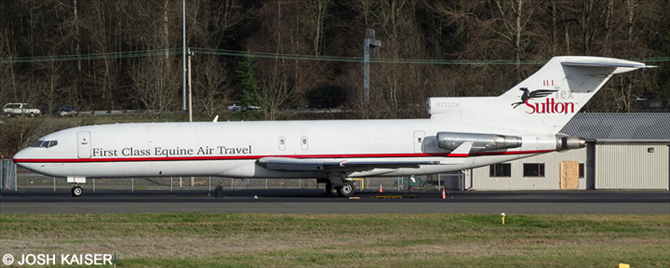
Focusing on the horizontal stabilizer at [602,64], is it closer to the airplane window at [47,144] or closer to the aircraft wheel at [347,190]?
the aircraft wheel at [347,190]

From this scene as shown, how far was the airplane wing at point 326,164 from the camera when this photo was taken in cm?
2609

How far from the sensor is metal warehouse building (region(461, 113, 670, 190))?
3353cm

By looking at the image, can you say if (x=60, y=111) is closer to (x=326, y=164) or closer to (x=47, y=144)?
(x=47, y=144)

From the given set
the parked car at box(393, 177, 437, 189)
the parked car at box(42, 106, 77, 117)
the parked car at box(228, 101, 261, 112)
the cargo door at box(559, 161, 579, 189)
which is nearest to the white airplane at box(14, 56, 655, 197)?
the cargo door at box(559, 161, 579, 189)

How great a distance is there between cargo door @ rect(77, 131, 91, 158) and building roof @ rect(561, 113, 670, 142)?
2379 centimetres

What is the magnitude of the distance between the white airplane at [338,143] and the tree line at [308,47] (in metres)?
16.9

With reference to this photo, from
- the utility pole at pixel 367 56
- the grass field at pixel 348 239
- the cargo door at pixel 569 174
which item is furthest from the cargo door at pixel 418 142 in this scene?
the utility pole at pixel 367 56

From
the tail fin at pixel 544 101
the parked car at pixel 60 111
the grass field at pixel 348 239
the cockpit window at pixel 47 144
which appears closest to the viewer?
the grass field at pixel 348 239

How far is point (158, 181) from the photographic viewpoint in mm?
39625

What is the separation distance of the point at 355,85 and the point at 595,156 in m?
24.8

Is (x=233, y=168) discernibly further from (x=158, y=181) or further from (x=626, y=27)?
(x=626, y=27)

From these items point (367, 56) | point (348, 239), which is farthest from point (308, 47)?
point (348, 239)

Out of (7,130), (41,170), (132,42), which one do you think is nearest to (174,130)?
(41,170)

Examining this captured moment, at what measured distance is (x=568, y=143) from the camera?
89.6 ft
